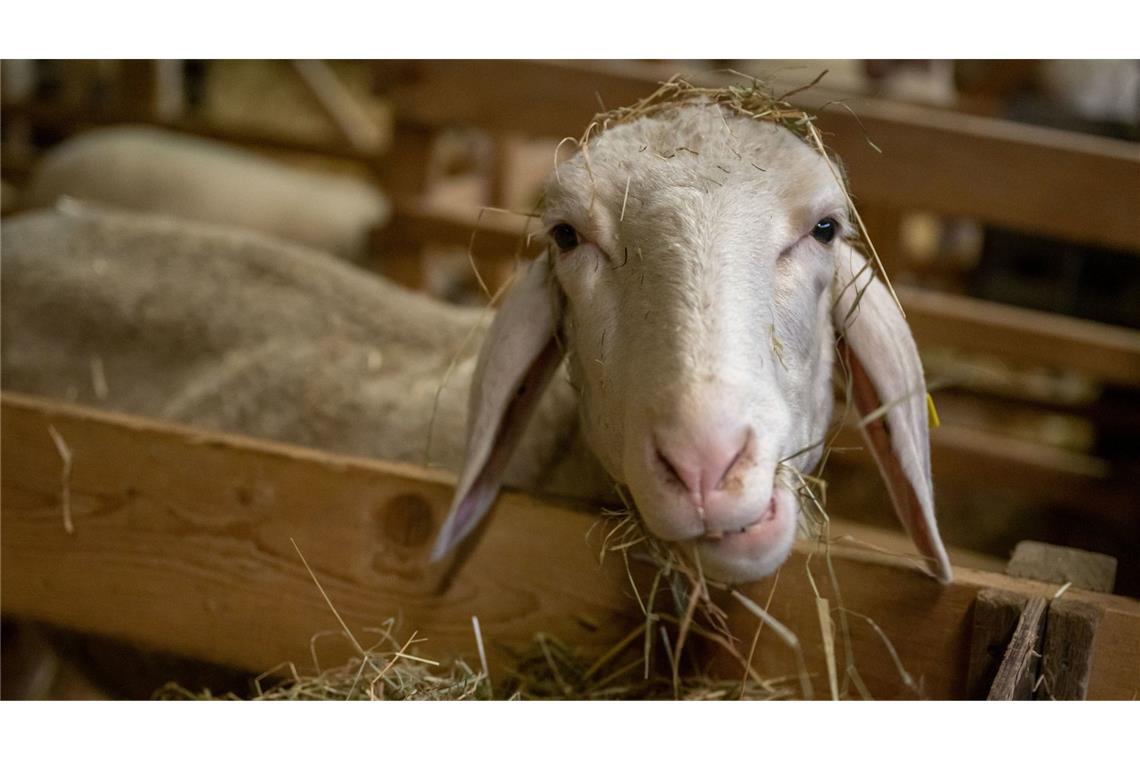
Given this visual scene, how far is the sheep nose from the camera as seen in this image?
1.40m

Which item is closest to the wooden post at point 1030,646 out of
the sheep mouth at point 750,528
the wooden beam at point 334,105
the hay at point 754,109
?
the sheep mouth at point 750,528

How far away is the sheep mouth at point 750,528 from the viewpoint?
145 centimetres

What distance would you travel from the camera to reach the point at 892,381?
1.93 m

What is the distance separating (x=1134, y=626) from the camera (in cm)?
156

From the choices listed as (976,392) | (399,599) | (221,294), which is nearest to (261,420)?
(221,294)

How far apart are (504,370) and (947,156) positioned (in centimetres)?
233

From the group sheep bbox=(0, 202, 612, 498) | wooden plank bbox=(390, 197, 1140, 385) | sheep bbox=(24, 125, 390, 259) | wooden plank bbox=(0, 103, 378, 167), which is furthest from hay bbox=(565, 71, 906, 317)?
wooden plank bbox=(0, 103, 378, 167)

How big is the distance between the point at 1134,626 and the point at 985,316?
2.81m

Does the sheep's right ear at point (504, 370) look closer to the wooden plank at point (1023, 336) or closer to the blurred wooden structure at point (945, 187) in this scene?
the blurred wooden structure at point (945, 187)

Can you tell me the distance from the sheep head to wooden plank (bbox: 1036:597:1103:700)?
0.17 m

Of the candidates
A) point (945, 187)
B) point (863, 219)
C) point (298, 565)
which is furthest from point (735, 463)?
point (863, 219)

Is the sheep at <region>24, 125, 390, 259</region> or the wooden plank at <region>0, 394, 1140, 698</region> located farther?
the sheep at <region>24, 125, 390, 259</region>

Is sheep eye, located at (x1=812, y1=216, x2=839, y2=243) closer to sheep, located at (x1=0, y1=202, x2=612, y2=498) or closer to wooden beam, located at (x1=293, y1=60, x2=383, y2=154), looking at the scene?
sheep, located at (x1=0, y1=202, x2=612, y2=498)

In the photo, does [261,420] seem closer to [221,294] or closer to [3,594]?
[221,294]
